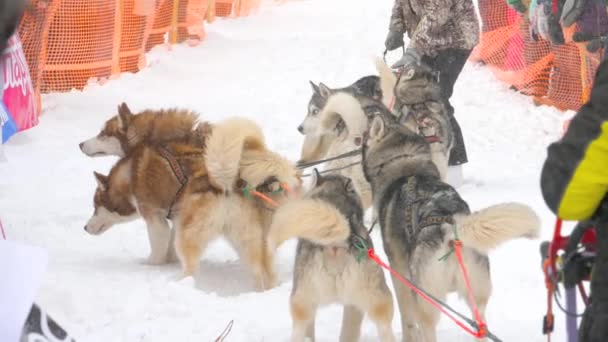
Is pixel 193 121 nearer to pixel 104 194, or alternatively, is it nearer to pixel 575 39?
pixel 104 194

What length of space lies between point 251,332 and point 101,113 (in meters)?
5.89

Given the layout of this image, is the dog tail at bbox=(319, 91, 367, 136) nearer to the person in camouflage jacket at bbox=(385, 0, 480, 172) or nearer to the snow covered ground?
the snow covered ground

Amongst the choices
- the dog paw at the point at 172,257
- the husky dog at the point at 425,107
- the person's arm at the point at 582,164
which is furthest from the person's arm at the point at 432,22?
the person's arm at the point at 582,164

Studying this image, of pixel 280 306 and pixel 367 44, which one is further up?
pixel 280 306

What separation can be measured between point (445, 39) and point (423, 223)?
387 cm

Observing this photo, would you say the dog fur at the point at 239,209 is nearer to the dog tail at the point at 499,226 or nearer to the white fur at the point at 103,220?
the white fur at the point at 103,220

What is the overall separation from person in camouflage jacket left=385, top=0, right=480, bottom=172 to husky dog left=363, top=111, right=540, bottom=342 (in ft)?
9.14

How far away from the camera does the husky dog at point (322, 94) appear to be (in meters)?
6.71

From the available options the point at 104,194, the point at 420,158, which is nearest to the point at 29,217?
the point at 104,194

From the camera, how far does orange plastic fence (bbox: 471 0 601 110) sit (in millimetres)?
10123

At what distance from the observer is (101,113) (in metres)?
9.94

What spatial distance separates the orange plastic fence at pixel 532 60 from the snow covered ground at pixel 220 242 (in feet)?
0.87

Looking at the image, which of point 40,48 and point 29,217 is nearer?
point 29,217

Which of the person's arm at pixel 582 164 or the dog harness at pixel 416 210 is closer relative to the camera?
the person's arm at pixel 582 164
